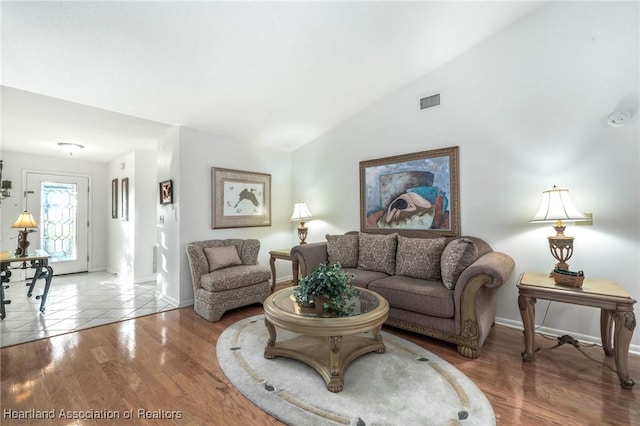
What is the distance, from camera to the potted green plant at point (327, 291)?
80.8 inches

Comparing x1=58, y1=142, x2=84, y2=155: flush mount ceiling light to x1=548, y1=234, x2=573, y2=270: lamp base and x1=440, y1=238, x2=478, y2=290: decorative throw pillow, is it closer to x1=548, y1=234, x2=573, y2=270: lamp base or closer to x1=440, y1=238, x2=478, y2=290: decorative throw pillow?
x1=440, y1=238, x2=478, y2=290: decorative throw pillow

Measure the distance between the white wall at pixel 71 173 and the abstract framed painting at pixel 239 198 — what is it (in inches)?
144

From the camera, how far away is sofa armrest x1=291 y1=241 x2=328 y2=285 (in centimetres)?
351

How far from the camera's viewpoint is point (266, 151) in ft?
15.6

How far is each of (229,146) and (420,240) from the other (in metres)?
3.08

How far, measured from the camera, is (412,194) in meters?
3.55

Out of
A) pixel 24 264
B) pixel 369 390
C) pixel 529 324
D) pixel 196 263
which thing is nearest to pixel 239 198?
pixel 196 263

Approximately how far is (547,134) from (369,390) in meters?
→ 2.88

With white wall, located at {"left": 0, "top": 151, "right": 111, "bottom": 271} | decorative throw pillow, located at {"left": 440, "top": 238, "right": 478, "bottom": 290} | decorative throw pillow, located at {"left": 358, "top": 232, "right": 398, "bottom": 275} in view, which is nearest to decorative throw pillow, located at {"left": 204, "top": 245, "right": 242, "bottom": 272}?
decorative throw pillow, located at {"left": 358, "top": 232, "right": 398, "bottom": 275}

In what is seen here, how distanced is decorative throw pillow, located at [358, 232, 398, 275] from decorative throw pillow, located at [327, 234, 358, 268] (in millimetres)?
92

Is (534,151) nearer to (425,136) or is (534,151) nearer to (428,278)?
(425,136)

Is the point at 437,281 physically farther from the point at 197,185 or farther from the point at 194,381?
the point at 197,185

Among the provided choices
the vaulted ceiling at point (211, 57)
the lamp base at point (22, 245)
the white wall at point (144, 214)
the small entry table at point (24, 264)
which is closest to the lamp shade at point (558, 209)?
the vaulted ceiling at point (211, 57)

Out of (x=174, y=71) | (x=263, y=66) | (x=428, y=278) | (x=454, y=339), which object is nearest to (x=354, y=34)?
(x=263, y=66)
